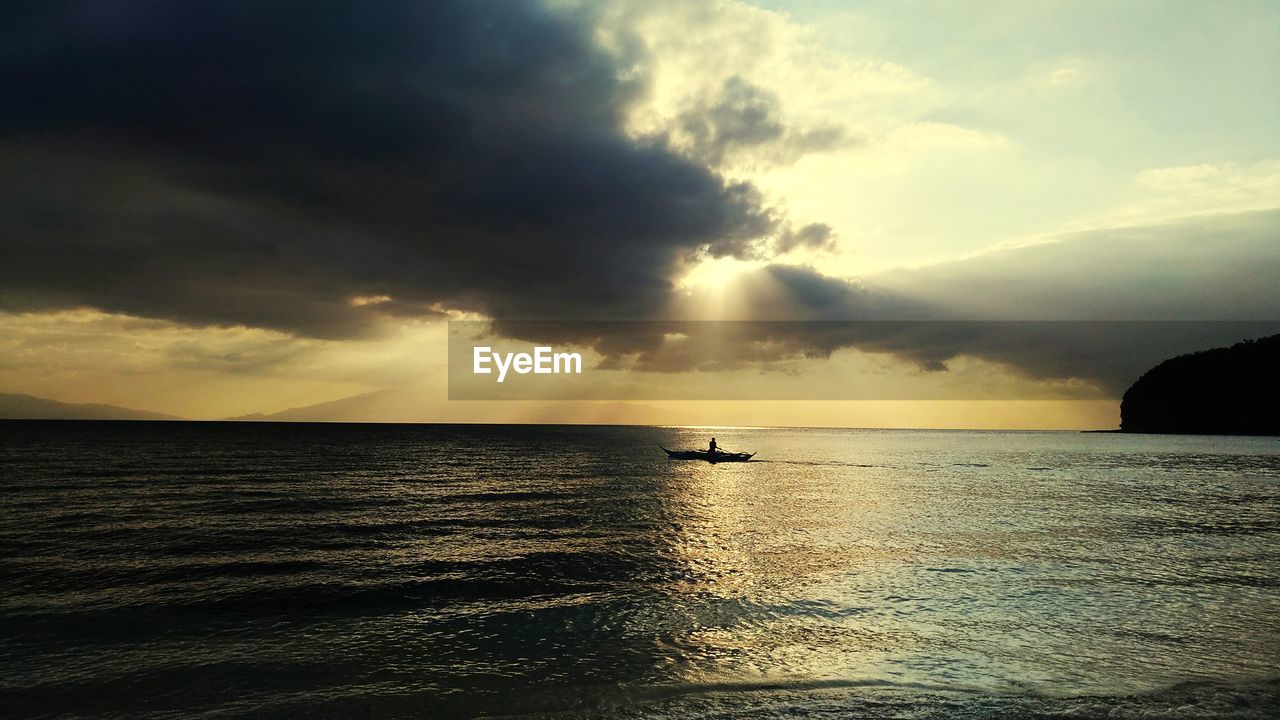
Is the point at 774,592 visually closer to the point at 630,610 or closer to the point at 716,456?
the point at 630,610

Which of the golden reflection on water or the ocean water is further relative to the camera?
the golden reflection on water

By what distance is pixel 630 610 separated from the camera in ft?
67.3

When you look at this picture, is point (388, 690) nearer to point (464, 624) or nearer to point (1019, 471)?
point (464, 624)

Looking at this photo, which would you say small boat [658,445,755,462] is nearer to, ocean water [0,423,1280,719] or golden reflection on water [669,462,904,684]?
golden reflection on water [669,462,904,684]

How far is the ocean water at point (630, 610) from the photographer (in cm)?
1394

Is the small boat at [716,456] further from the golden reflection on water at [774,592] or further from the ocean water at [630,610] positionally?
the ocean water at [630,610]

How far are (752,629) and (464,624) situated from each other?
340 inches

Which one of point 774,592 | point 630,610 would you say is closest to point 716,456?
point 774,592

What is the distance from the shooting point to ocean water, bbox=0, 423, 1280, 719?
13938 mm

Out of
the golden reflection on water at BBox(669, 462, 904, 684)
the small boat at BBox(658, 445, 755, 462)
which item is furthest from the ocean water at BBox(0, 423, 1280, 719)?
the small boat at BBox(658, 445, 755, 462)

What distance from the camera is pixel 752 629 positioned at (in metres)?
18.6

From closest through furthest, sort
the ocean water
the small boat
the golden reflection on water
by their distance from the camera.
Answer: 1. the ocean water
2. the golden reflection on water
3. the small boat

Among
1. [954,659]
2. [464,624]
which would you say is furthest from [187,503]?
[954,659]

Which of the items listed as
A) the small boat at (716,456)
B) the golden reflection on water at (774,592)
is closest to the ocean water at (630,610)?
the golden reflection on water at (774,592)
